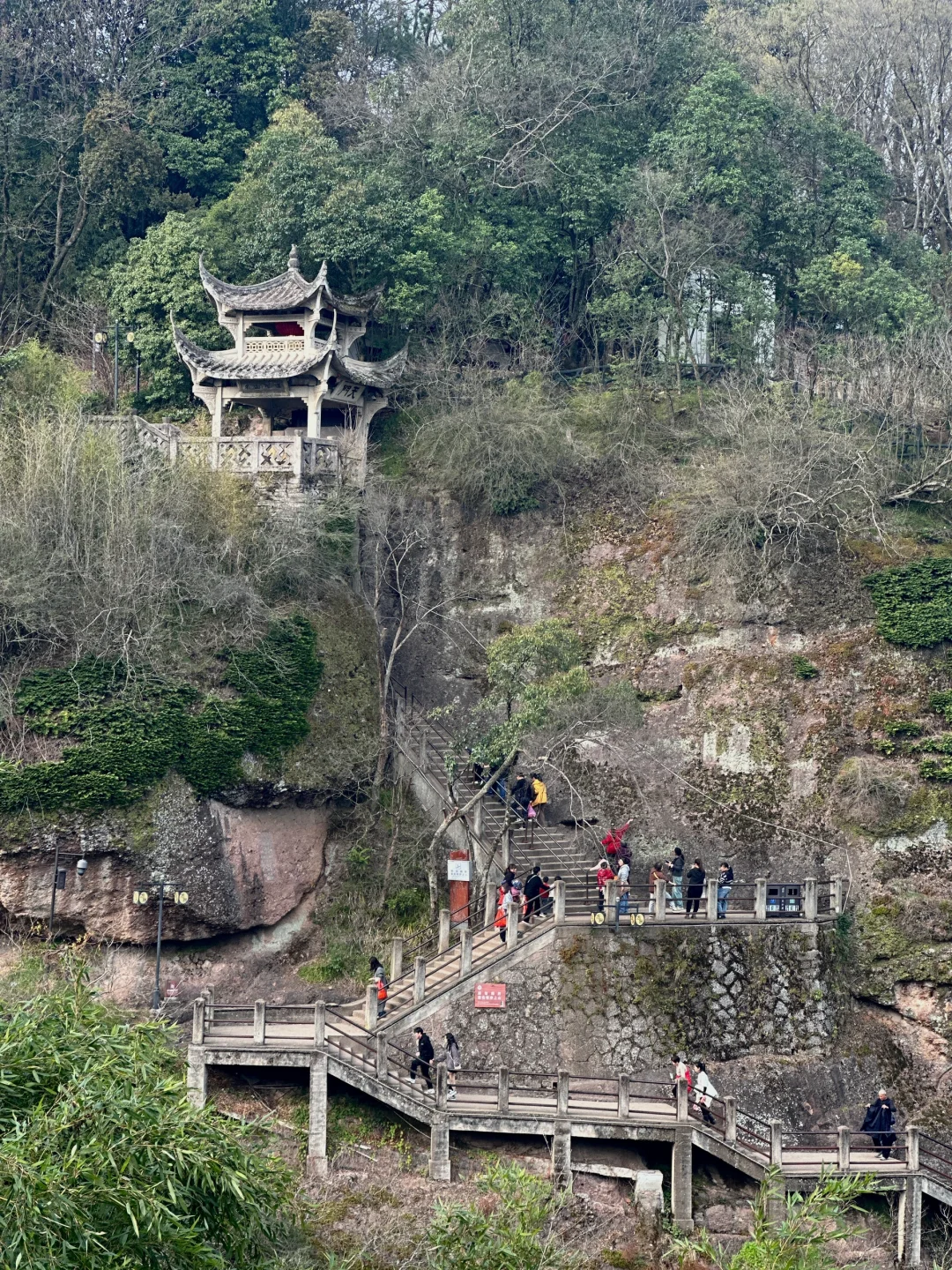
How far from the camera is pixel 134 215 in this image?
46125mm

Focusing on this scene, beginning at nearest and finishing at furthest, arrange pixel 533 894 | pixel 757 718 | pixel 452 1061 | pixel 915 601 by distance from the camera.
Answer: pixel 452 1061, pixel 533 894, pixel 757 718, pixel 915 601

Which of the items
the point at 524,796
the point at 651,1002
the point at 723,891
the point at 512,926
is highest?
the point at 524,796

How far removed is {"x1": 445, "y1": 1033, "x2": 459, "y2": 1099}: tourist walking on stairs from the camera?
1188 inches

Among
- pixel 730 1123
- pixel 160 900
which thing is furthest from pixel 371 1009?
pixel 730 1123

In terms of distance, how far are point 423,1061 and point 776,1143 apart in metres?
5.39

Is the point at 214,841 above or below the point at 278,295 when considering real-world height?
below

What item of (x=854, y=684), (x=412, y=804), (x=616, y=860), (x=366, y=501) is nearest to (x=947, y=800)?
(x=854, y=684)

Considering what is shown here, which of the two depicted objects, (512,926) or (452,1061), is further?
(512,926)

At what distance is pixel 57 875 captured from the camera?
32750mm

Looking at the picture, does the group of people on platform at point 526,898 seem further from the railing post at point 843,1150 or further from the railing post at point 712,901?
the railing post at point 843,1150

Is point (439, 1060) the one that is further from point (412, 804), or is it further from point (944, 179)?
point (944, 179)

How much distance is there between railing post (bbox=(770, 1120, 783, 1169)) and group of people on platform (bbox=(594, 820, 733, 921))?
397 centimetres

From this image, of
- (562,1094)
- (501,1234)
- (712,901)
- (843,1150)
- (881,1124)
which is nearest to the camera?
(501,1234)

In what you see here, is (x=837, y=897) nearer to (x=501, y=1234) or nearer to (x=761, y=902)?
(x=761, y=902)
